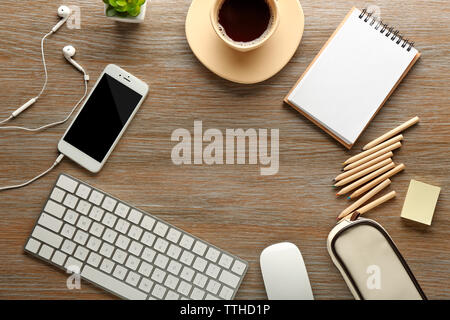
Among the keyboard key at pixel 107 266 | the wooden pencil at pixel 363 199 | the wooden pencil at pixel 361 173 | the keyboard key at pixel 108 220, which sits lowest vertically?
the keyboard key at pixel 107 266

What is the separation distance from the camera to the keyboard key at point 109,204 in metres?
0.93

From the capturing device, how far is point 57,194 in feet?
3.06

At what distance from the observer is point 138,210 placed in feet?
3.05

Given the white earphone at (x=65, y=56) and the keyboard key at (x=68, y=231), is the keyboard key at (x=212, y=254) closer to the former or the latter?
the keyboard key at (x=68, y=231)

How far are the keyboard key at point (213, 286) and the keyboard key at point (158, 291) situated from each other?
9 centimetres

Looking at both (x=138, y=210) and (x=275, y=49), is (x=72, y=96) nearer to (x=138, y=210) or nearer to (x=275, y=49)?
(x=138, y=210)

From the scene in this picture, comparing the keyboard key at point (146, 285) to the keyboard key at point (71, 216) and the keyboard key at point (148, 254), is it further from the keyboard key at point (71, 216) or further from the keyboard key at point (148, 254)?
the keyboard key at point (71, 216)

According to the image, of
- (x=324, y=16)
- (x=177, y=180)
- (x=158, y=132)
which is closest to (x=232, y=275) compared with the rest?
(x=177, y=180)

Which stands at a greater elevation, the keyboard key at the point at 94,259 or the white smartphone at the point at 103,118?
the white smartphone at the point at 103,118

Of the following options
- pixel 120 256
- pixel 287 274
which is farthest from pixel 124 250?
pixel 287 274

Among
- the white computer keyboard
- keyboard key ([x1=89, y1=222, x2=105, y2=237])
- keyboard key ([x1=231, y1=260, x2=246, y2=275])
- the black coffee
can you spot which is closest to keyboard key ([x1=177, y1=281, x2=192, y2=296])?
the white computer keyboard

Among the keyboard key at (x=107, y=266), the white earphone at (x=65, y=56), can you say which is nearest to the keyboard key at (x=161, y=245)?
the keyboard key at (x=107, y=266)

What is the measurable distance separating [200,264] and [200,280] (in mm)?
33
